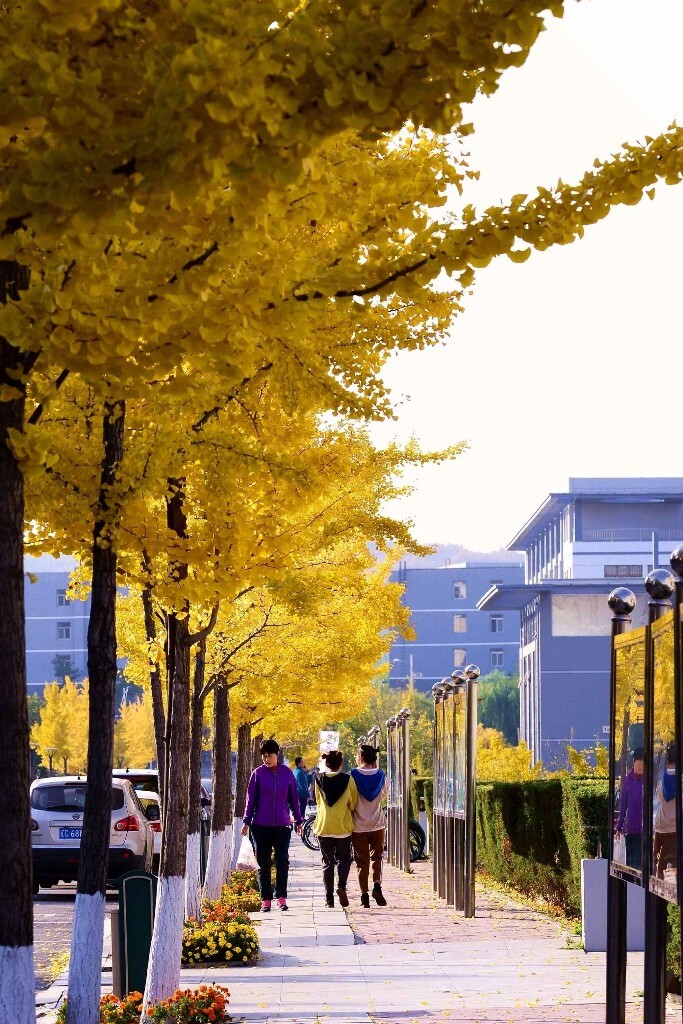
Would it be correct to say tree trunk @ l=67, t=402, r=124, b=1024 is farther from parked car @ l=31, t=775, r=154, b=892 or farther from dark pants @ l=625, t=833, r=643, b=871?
parked car @ l=31, t=775, r=154, b=892

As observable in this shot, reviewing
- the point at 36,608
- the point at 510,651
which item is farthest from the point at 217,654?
the point at 510,651

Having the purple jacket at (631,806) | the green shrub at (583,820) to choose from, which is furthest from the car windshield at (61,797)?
the purple jacket at (631,806)

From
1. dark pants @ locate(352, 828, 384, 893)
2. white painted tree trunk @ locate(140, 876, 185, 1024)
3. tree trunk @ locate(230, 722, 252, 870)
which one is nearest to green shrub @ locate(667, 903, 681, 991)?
white painted tree trunk @ locate(140, 876, 185, 1024)

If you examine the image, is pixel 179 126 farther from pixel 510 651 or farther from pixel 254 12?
pixel 510 651

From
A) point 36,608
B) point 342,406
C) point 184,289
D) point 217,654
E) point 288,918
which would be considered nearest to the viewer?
point 184,289

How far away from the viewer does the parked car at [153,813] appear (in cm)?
2464

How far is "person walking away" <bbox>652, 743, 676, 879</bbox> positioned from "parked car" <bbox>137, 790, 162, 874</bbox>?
56.3 ft

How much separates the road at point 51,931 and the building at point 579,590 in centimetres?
5105

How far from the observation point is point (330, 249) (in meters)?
6.27

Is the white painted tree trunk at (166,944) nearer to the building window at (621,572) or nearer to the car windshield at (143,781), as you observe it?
the car windshield at (143,781)

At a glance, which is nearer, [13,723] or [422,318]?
[13,723]

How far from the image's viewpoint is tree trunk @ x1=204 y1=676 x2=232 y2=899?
18875 mm

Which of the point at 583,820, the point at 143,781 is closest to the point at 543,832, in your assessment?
the point at 583,820

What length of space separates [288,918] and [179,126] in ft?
48.7
